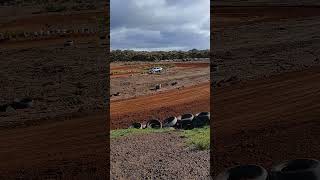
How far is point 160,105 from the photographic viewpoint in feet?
40.9

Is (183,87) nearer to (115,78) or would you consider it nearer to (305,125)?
(115,78)

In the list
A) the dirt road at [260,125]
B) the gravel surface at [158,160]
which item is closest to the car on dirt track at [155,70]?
the gravel surface at [158,160]

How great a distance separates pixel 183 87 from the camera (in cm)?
1419

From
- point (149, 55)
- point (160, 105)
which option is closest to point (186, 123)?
point (160, 105)

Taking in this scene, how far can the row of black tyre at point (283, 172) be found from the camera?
5023 millimetres

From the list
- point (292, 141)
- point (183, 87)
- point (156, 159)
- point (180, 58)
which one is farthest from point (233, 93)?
point (180, 58)

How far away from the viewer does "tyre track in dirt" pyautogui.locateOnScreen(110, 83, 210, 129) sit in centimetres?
1144

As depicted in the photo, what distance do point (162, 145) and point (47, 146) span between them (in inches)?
94.2

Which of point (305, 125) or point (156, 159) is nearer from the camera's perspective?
point (305, 125)

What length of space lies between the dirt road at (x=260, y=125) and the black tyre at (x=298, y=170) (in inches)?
32.0

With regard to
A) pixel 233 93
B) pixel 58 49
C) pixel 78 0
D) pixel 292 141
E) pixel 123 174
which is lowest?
pixel 123 174

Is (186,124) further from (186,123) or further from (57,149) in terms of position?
(57,149)

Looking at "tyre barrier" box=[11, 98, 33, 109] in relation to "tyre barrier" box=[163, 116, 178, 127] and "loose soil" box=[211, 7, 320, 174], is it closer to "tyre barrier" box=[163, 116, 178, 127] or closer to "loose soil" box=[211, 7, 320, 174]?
"loose soil" box=[211, 7, 320, 174]

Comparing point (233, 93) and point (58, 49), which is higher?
point (58, 49)
